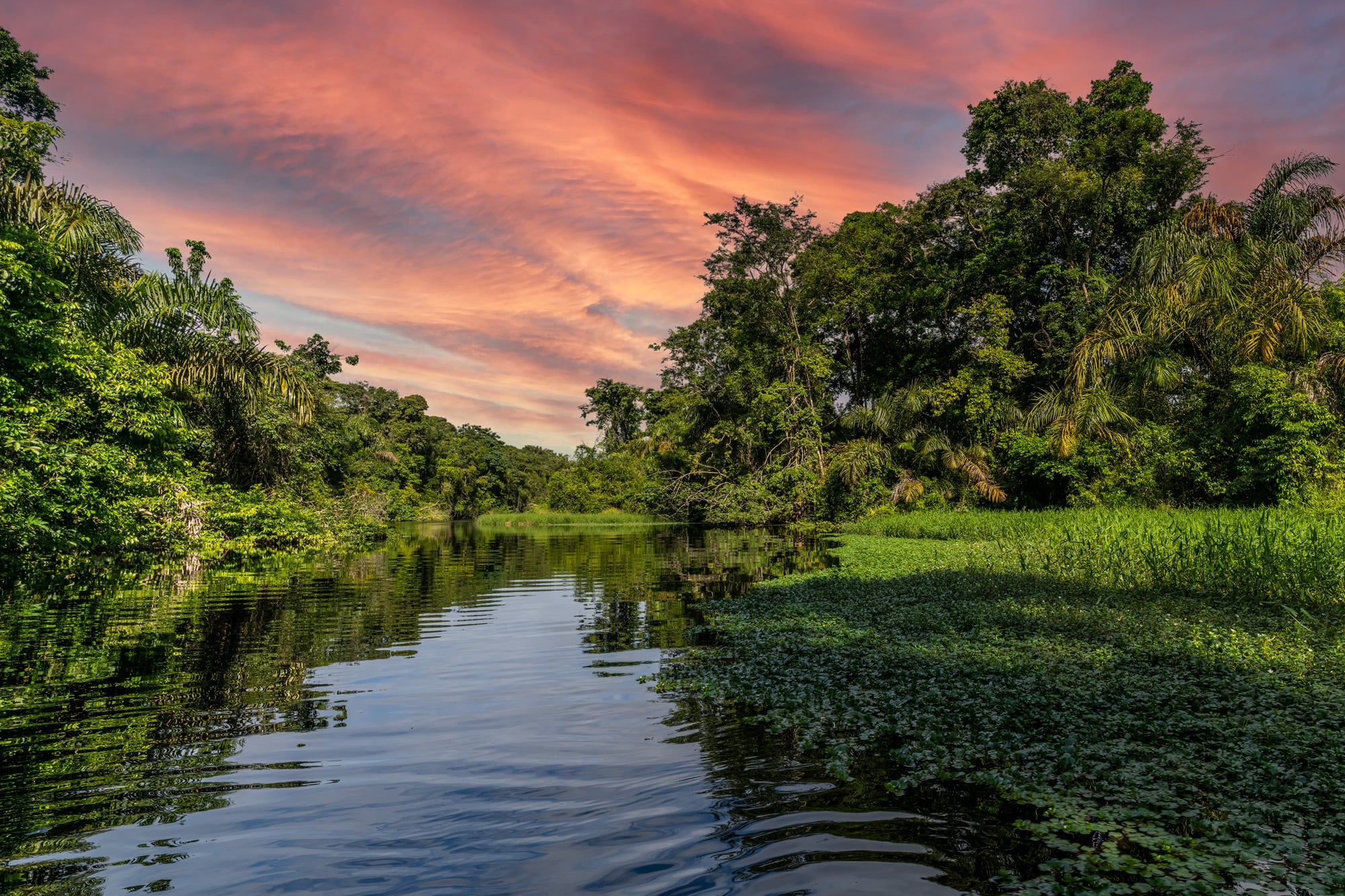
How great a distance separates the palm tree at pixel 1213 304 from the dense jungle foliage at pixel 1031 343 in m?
0.09

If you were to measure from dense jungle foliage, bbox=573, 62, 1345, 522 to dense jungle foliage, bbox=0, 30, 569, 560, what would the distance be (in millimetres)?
23446

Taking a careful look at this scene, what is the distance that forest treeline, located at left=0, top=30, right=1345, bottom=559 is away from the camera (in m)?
16.8

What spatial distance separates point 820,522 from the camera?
41750 millimetres

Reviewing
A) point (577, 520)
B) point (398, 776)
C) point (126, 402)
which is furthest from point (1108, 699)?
point (577, 520)

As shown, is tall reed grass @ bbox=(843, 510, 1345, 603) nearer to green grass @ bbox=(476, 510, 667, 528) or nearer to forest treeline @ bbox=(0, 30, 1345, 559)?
forest treeline @ bbox=(0, 30, 1345, 559)

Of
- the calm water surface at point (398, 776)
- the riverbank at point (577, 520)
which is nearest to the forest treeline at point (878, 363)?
the calm water surface at point (398, 776)

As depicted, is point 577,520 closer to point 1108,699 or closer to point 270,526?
point 270,526

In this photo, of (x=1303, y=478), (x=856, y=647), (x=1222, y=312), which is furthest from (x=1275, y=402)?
(x=856, y=647)

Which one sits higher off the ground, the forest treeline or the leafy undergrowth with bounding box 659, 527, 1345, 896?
the forest treeline

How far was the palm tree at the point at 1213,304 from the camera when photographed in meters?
24.7

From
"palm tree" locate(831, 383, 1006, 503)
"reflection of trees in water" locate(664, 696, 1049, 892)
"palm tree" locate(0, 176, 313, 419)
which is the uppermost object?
"palm tree" locate(0, 176, 313, 419)

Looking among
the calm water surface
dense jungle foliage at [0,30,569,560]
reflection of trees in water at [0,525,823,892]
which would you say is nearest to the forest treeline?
dense jungle foliage at [0,30,569,560]

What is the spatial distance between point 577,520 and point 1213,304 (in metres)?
57.3

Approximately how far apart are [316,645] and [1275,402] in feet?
91.1
